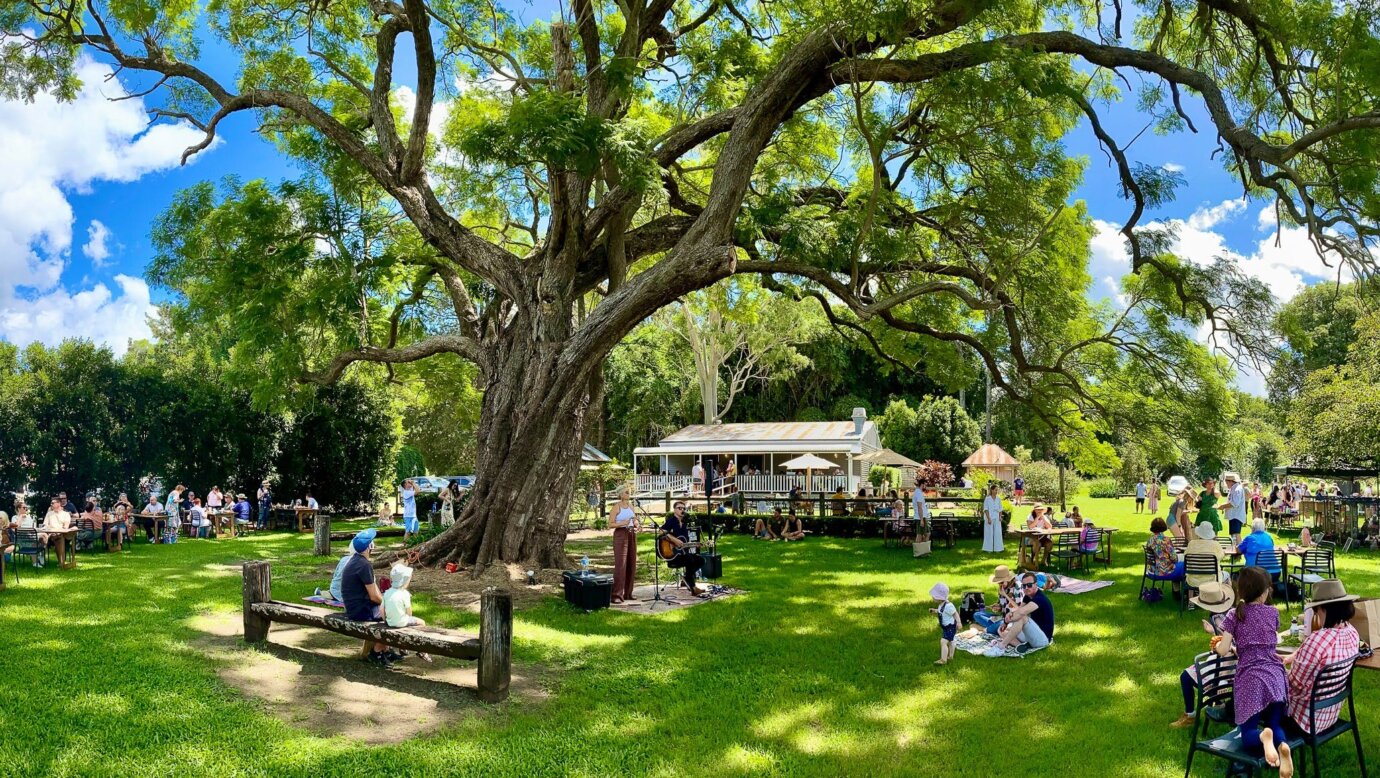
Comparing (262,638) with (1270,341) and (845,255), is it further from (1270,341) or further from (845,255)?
(1270,341)

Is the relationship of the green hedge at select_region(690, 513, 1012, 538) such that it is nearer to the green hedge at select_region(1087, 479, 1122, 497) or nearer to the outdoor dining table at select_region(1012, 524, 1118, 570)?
the outdoor dining table at select_region(1012, 524, 1118, 570)

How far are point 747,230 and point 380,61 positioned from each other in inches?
259

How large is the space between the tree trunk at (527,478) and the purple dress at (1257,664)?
964cm

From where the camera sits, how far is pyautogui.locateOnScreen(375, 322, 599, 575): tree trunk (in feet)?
45.1

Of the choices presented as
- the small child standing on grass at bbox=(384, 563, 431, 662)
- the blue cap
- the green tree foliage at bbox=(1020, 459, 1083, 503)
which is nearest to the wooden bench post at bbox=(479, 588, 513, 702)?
the small child standing on grass at bbox=(384, 563, 431, 662)

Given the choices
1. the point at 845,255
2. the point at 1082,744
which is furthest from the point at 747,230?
the point at 1082,744

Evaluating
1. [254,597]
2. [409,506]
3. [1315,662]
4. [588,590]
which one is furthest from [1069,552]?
[409,506]

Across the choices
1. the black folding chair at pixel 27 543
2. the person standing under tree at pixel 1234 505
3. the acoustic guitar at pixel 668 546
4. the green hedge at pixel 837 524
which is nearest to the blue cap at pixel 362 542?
the acoustic guitar at pixel 668 546

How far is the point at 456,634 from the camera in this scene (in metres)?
7.88

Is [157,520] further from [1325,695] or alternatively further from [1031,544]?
[1325,695]

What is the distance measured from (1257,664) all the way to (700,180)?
15.5 m

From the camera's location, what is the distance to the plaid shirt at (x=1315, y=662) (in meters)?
5.29

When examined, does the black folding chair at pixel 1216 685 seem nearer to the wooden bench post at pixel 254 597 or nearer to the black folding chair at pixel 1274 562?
the black folding chair at pixel 1274 562

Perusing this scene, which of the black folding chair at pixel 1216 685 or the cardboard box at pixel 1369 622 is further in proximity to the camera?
the cardboard box at pixel 1369 622
